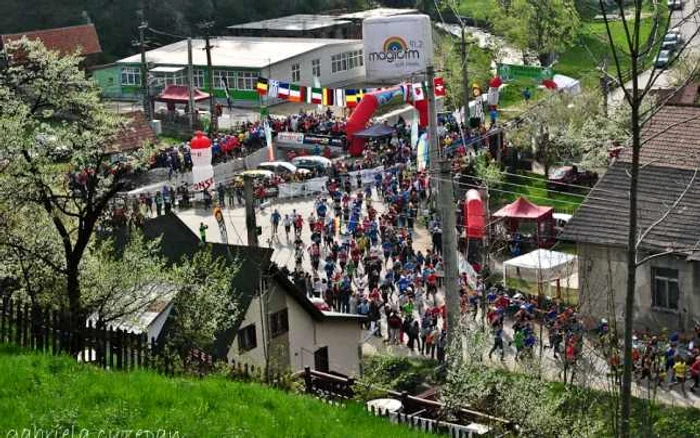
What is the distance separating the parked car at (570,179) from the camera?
51656 millimetres

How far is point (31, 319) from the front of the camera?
18.7 meters

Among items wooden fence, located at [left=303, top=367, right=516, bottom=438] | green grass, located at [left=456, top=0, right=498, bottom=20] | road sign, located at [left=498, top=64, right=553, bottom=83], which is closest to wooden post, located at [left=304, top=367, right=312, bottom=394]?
wooden fence, located at [left=303, top=367, right=516, bottom=438]

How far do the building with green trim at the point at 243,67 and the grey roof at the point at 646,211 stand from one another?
40.9m

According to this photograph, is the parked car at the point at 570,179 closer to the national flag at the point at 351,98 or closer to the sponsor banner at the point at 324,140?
the sponsor banner at the point at 324,140

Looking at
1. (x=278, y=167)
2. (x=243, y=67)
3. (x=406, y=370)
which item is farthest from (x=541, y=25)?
(x=406, y=370)

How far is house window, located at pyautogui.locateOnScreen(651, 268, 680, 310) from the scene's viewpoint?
35.5 m

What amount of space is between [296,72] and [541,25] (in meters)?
16.8

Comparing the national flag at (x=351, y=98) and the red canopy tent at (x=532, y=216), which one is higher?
the national flag at (x=351, y=98)

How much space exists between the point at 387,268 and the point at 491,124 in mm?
22503

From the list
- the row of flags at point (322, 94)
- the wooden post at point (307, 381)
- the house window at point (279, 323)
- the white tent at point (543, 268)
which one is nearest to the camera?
the wooden post at point (307, 381)

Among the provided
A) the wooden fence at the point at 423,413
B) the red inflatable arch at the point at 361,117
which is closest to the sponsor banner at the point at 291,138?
the red inflatable arch at the point at 361,117

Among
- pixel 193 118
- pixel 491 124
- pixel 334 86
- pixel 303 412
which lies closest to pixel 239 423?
pixel 303 412

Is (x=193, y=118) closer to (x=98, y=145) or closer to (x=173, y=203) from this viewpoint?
(x=173, y=203)

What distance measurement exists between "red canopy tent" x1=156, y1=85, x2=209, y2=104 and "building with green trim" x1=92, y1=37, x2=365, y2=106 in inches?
119
